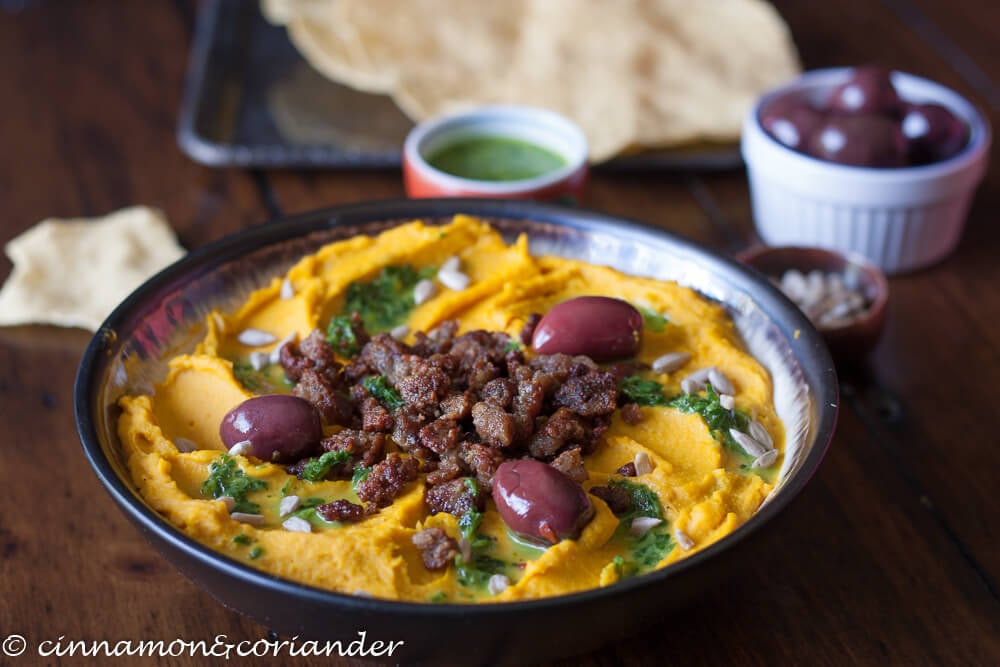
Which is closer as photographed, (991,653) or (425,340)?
(991,653)

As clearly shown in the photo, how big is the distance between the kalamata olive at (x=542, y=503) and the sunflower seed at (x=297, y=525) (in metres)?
0.37

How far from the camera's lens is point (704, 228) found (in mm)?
3971

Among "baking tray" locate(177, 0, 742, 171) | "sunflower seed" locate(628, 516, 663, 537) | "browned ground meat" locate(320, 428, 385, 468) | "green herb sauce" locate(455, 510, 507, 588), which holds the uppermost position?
"browned ground meat" locate(320, 428, 385, 468)

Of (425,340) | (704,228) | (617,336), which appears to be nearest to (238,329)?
(425,340)

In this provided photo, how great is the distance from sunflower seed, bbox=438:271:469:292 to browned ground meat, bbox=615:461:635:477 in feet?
2.60

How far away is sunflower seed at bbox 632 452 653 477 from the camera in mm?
2312

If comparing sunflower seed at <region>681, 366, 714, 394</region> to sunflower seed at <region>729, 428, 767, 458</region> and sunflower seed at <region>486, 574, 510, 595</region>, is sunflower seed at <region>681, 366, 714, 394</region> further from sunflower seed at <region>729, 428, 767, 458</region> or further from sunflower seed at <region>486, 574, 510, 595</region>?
sunflower seed at <region>486, 574, 510, 595</region>

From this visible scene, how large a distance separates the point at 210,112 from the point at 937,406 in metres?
2.95

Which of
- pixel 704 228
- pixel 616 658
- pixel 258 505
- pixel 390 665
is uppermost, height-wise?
pixel 258 505

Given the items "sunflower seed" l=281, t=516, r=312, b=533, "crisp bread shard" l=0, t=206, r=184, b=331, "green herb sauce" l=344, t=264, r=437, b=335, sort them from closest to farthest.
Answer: "sunflower seed" l=281, t=516, r=312, b=533
"green herb sauce" l=344, t=264, r=437, b=335
"crisp bread shard" l=0, t=206, r=184, b=331

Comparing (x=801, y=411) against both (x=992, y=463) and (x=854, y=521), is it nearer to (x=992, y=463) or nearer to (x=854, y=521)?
(x=854, y=521)

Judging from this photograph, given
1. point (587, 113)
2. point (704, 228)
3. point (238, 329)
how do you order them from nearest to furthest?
point (238, 329)
point (704, 228)
point (587, 113)

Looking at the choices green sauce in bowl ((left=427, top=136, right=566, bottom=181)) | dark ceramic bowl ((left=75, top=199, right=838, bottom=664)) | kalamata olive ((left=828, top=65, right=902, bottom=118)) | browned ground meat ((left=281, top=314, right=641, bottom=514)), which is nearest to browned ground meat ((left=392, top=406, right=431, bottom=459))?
browned ground meat ((left=281, top=314, right=641, bottom=514))

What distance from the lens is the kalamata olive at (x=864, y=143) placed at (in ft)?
11.6
